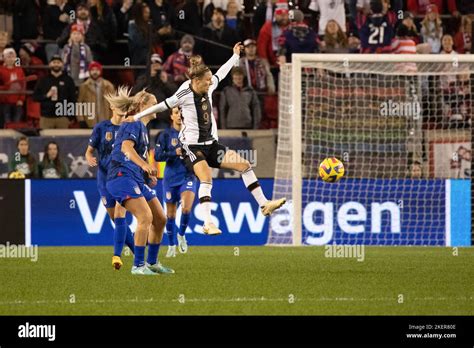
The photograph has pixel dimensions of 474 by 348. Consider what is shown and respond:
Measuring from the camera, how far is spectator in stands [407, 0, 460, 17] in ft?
76.8

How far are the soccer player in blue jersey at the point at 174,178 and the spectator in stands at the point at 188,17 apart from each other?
16.1 ft

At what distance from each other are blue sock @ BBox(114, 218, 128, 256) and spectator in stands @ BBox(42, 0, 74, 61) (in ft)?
28.4

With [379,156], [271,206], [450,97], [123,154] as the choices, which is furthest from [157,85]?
[123,154]

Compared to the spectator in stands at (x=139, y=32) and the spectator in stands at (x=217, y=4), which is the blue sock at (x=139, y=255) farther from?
the spectator in stands at (x=217, y=4)

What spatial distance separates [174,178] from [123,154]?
4435mm

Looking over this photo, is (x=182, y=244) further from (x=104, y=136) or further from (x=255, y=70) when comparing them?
(x=255, y=70)

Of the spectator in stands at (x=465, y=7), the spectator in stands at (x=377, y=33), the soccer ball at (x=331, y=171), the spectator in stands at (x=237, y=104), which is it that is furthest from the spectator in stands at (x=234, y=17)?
the soccer ball at (x=331, y=171)

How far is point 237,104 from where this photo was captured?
21156 millimetres

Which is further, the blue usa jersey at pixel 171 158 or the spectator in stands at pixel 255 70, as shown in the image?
the spectator in stands at pixel 255 70

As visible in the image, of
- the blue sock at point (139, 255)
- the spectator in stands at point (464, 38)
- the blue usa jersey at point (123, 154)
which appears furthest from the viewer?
the spectator in stands at point (464, 38)

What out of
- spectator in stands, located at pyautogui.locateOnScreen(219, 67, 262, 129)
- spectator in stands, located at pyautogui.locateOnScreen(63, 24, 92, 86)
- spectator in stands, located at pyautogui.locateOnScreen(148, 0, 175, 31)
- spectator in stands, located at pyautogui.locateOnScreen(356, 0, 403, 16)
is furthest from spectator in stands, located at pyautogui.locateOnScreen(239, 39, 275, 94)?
spectator in stands, located at pyautogui.locateOnScreen(63, 24, 92, 86)

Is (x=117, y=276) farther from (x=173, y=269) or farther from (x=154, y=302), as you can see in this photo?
(x=154, y=302)

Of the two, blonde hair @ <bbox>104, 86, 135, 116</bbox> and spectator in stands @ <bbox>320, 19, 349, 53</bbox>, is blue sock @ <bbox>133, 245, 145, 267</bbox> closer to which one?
blonde hair @ <bbox>104, 86, 135, 116</bbox>

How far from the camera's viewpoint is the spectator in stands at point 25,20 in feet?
72.5
